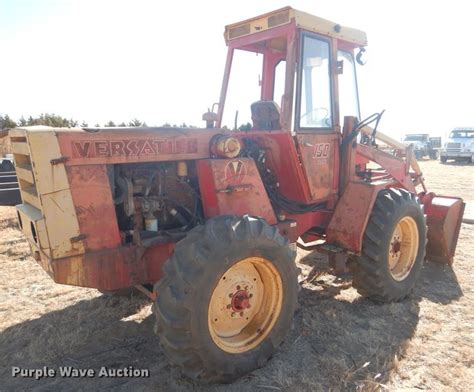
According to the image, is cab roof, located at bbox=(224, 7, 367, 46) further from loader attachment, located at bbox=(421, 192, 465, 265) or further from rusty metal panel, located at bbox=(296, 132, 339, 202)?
loader attachment, located at bbox=(421, 192, 465, 265)

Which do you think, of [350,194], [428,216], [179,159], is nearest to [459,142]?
[428,216]

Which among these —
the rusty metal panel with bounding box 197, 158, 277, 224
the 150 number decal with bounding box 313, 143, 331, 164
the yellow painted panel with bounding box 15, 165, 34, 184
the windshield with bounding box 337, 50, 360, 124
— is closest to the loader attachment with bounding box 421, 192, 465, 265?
the windshield with bounding box 337, 50, 360, 124

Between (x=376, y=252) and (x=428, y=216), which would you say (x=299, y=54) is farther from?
(x=428, y=216)

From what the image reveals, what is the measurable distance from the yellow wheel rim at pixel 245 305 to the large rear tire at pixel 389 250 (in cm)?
138

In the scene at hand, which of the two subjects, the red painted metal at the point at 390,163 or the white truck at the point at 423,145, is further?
the white truck at the point at 423,145

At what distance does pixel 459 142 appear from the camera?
2520cm

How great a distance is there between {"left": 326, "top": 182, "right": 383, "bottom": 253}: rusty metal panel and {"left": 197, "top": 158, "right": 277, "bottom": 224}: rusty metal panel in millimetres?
1107

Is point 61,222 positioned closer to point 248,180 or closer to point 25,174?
point 25,174

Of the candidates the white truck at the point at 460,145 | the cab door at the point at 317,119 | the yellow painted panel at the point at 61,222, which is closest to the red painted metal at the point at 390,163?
the cab door at the point at 317,119

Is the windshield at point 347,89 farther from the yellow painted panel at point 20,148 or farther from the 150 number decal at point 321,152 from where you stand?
the yellow painted panel at point 20,148

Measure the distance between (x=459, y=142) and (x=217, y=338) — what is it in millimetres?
26245

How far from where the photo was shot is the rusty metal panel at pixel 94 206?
9.80 feet

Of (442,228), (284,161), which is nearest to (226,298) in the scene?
(284,161)

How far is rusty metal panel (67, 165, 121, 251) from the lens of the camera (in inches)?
118
